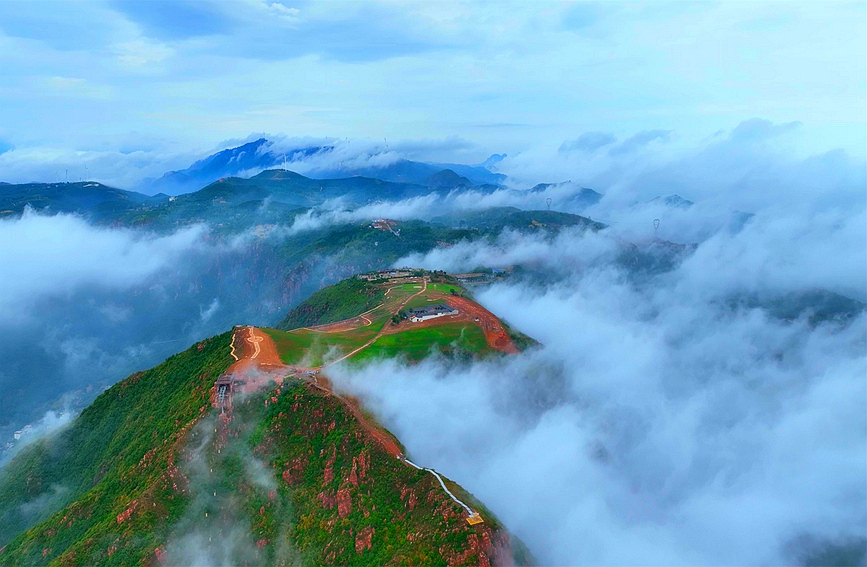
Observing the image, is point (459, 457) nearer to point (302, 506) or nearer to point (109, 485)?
point (302, 506)

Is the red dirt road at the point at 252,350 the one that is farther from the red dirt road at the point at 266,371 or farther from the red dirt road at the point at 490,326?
the red dirt road at the point at 490,326

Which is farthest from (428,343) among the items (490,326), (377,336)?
(490,326)

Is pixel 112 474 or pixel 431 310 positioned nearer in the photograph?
pixel 112 474

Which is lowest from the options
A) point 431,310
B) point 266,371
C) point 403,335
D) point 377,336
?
point 431,310

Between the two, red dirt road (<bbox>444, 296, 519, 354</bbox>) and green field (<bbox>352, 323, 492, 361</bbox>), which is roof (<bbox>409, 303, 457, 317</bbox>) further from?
green field (<bbox>352, 323, 492, 361</bbox>)

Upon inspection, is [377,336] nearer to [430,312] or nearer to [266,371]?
[430,312]

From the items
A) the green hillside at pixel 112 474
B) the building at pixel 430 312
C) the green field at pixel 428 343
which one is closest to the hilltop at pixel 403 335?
the green field at pixel 428 343

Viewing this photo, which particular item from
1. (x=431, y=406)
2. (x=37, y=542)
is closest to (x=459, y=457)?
(x=431, y=406)
